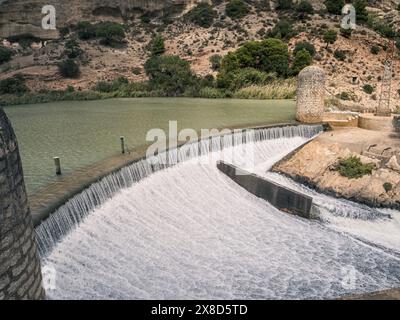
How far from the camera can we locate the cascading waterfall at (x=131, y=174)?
713 centimetres

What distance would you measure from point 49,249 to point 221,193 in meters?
5.50

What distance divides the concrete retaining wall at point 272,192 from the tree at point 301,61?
66.0 ft

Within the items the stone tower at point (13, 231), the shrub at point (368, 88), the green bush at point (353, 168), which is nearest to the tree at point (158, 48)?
the shrub at point (368, 88)

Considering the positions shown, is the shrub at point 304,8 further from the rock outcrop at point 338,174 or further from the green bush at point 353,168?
the green bush at point 353,168

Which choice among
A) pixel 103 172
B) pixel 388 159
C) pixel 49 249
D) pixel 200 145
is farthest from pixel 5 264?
pixel 388 159

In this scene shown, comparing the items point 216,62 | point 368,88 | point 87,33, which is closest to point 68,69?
point 87,33

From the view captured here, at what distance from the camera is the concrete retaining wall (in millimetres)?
10641

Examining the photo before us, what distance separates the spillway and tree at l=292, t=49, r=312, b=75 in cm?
2045

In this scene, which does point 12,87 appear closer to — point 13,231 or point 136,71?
point 136,71

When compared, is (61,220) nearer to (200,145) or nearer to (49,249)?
(49,249)

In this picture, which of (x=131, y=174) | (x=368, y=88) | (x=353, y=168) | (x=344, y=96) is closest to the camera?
(x=131, y=174)

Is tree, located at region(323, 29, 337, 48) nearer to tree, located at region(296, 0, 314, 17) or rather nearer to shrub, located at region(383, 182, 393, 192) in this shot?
tree, located at region(296, 0, 314, 17)

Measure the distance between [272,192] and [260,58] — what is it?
22474 millimetres

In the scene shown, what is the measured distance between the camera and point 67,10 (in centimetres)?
4834
